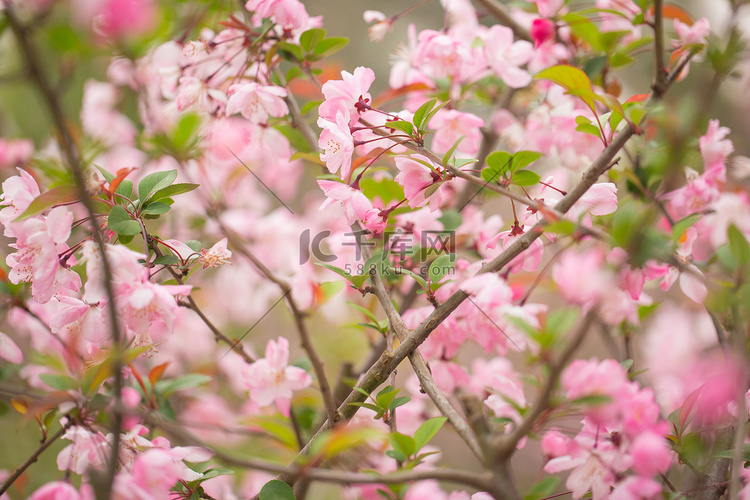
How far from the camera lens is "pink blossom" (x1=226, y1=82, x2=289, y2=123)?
82 cm

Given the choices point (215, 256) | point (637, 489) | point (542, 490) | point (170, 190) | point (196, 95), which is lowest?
point (542, 490)

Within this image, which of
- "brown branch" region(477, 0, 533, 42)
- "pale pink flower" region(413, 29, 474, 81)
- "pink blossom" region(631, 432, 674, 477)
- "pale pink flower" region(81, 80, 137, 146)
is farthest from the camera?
"pale pink flower" region(81, 80, 137, 146)

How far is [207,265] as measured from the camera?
0.72 metres

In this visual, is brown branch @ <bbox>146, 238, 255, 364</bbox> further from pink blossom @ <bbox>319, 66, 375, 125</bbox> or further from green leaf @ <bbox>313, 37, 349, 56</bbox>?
green leaf @ <bbox>313, 37, 349, 56</bbox>

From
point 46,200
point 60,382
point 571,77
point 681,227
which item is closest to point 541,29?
point 571,77

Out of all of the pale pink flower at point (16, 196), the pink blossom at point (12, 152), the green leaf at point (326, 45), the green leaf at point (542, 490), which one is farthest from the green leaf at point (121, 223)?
the pink blossom at point (12, 152)

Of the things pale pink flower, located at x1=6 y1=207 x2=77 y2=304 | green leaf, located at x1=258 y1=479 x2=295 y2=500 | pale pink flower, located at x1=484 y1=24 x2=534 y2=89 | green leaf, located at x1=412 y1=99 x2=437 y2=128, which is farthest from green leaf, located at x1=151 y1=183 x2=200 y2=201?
pale pink flower, located at x1=484 y1=24 x2=534 y2=89

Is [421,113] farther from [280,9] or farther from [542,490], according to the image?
[542,490]

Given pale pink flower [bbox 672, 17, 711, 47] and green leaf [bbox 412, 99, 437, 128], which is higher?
green leaf [bbox 412, 99, 437, 128]

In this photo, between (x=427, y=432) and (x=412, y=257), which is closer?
(x=427, y=432)

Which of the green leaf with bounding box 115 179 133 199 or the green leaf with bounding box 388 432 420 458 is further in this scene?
the green leaf with bounding box 115 179 133 199

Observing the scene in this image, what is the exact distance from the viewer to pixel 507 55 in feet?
3.26

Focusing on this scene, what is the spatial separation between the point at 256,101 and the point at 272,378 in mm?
482

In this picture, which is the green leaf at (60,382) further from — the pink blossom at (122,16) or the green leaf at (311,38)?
the green leaf at (311,38)
